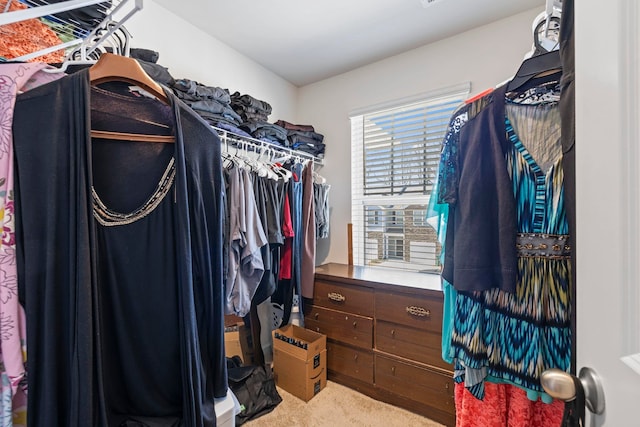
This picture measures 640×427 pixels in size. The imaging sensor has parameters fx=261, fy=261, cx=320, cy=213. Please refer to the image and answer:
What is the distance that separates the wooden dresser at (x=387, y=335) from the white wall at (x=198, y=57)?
1.74 m

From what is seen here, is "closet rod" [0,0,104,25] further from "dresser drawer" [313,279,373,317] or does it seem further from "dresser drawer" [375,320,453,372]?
"dresser drawer" [375,320,453,372]

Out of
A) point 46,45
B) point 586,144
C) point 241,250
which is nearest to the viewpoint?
point 586,144

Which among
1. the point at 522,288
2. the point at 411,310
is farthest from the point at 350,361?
the point at 522,288

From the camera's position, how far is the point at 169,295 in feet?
2.44

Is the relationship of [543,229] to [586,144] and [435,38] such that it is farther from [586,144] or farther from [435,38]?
[435,38]

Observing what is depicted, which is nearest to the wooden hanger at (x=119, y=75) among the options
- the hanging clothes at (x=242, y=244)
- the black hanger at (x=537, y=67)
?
the hanging clothes at (x=242, y=244)

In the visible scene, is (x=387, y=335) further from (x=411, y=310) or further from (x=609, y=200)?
(x=609, y=200)

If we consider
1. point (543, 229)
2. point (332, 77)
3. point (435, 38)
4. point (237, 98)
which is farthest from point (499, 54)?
point (237, 98)

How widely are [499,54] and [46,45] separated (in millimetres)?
2466

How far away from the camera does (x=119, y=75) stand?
716 millimetres

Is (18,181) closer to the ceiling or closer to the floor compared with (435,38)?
closer to the floor

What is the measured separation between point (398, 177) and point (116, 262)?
2079mm

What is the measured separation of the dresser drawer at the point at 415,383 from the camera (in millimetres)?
1520

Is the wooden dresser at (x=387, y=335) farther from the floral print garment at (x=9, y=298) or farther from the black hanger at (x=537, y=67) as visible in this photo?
the floral print garment at (x=9, y=298)
